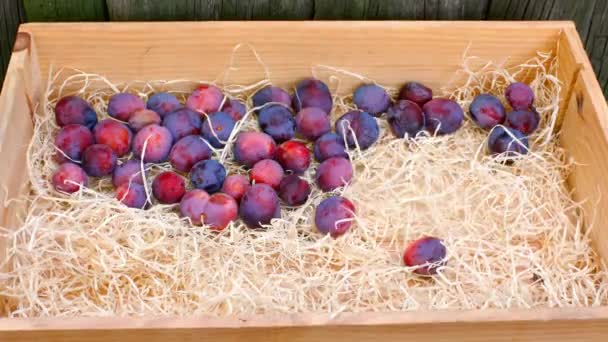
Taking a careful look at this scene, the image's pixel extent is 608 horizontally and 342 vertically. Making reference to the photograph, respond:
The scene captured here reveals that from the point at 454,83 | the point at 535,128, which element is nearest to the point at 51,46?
the point at 454,83

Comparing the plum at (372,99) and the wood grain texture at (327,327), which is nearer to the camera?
the wood grain texture at (327,327)

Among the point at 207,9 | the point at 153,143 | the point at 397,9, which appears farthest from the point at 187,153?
the point at 397,9

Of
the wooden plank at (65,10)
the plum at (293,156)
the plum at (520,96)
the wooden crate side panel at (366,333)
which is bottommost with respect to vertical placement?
the wooden crate side panel at (366,333)

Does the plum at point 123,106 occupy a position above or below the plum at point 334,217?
above

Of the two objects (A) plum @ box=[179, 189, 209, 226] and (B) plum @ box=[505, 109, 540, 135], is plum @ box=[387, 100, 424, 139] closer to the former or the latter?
(B) plum @ box=[505, 109, 540, 135]

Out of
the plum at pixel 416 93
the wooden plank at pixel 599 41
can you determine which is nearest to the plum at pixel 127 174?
the plum at pixel 416 93

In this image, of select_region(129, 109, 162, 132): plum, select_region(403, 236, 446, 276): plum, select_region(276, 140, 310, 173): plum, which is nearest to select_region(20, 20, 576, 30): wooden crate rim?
select_region(129, 109, 162, 132): plum

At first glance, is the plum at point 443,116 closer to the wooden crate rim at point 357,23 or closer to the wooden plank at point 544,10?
the wooden crate rim at point 357,23
